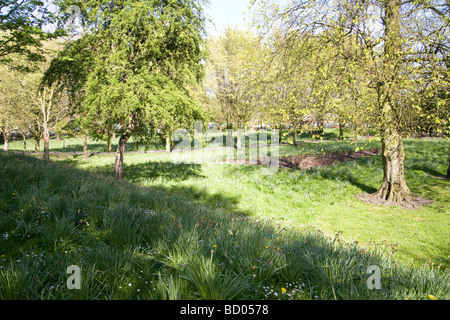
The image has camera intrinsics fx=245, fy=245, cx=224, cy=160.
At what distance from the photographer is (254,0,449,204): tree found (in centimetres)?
827

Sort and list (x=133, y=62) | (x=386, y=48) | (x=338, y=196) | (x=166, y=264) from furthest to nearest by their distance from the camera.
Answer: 1. (x=133, y=62)
2. (x=338, y=196)
3. (x=386, y=48)
4. (x=166, y=264)

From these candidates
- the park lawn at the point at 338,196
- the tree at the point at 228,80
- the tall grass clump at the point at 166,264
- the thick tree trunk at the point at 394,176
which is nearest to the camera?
the tall grass clump at the point at 166,264

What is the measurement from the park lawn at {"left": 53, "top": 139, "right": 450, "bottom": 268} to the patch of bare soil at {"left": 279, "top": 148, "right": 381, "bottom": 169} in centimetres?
174

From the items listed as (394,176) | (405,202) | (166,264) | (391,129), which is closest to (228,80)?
(391,129)

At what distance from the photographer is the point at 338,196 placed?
1185 cm

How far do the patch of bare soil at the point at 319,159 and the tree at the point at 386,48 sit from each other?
631 centimetres

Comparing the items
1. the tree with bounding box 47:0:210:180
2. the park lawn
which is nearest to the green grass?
the park lawn

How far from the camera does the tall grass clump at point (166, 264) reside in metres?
2.58

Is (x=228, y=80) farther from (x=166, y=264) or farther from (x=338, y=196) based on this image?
(x=166, y=264)

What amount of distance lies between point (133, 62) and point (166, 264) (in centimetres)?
1224

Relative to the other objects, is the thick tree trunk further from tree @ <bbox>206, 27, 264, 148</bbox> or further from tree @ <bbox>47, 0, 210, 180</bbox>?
tree @ <bbox>206, 27, 264, 148</bbox>

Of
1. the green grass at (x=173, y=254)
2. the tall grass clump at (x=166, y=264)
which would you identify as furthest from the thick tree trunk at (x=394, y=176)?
the tall grass clump at (x=166, y=264)

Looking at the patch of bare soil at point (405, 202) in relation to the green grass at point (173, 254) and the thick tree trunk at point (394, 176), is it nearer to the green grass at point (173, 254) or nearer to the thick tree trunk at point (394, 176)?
the thick tree trunk at point (394, 176)

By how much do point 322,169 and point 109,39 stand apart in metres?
13.6
